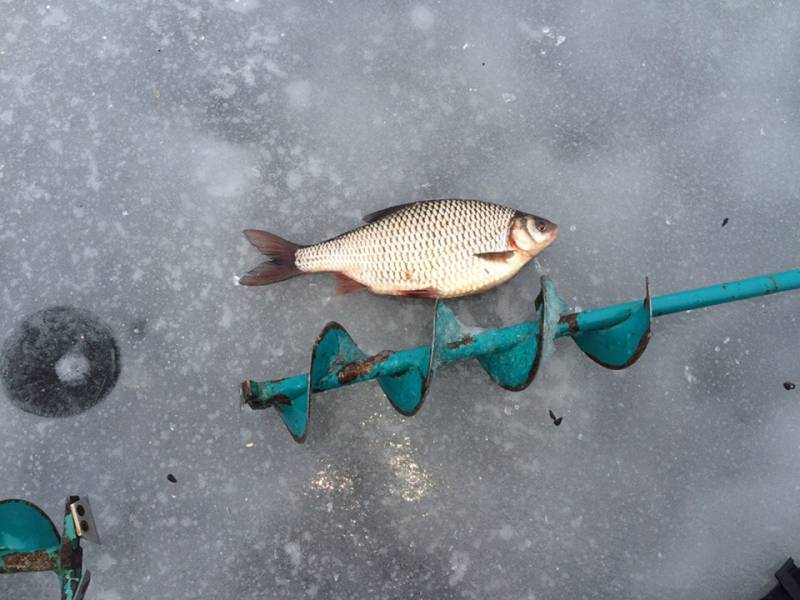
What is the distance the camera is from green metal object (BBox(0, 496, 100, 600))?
75.5 inches

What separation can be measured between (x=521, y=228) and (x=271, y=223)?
3.08 feet

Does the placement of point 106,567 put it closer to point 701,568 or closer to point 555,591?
point 555,591

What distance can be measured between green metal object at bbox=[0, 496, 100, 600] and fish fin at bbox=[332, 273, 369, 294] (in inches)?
40.8

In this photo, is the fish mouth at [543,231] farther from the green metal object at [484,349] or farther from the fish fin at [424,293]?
the fish fin at [424,293]

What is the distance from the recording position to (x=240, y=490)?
7.86 feet

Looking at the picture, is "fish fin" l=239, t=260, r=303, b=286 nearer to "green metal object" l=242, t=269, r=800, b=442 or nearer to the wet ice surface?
the wet ice surface

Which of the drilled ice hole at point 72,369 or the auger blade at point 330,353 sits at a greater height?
the drilled ice hole at point 72,369

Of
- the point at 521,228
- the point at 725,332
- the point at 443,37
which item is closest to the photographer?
the point at 521,228

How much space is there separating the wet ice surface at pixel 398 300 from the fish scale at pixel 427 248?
0.63 feet

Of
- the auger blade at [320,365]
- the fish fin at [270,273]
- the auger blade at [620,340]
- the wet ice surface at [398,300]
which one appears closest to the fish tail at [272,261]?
the fish fin at [270,273]

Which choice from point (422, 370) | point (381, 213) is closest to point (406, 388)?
point (422, 370)

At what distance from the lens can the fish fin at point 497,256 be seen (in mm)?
2307

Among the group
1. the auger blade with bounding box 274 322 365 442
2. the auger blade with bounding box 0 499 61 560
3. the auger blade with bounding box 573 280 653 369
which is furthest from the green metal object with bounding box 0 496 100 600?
the auger blade with bounding box 573 280 653 369

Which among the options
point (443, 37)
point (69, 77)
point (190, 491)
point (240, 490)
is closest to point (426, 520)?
point (240, 490)
